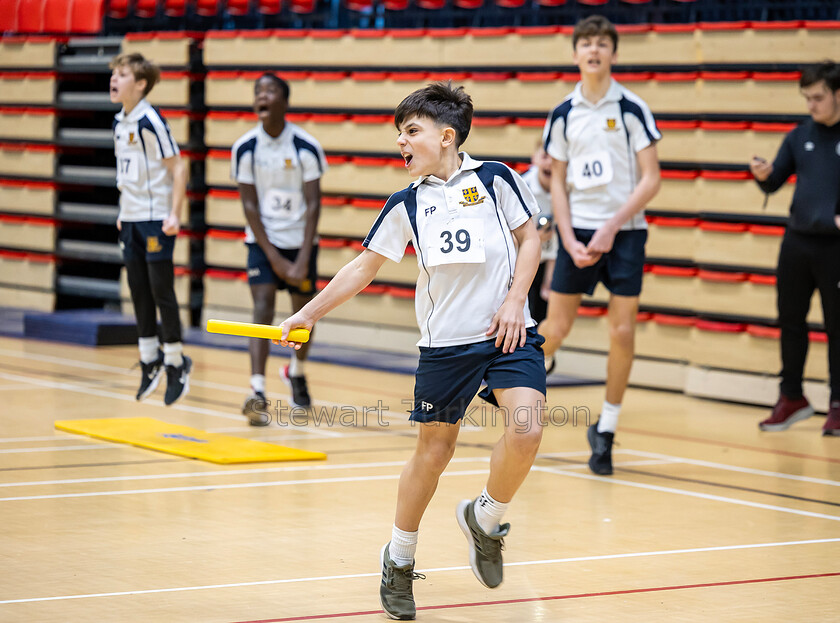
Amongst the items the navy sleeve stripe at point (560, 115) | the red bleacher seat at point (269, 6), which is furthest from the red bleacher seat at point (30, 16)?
the navy sleeve stripe at point (560, 115)

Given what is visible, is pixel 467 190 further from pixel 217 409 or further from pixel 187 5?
pixel 187 5

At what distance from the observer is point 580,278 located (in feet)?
20.7

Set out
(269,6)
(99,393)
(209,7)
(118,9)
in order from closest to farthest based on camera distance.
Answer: (99,393), (269,6), (209,7), (118,9)

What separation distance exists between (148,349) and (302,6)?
4.76 metres

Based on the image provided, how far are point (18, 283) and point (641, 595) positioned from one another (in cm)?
1079

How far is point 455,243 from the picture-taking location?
12.8 ft

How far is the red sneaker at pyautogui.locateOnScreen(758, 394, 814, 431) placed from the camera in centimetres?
762

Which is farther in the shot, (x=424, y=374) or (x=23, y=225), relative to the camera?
(x=23, y=225)

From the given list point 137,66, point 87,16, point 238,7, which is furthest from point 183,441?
point 87,16

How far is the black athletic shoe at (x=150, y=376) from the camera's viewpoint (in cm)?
758

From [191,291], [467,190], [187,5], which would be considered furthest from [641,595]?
[187,5]

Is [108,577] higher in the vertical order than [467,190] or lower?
→ lower

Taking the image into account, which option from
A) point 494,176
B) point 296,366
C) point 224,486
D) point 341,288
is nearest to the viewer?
point 341,288

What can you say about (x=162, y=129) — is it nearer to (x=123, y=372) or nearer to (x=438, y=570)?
(x=123, y=372)
